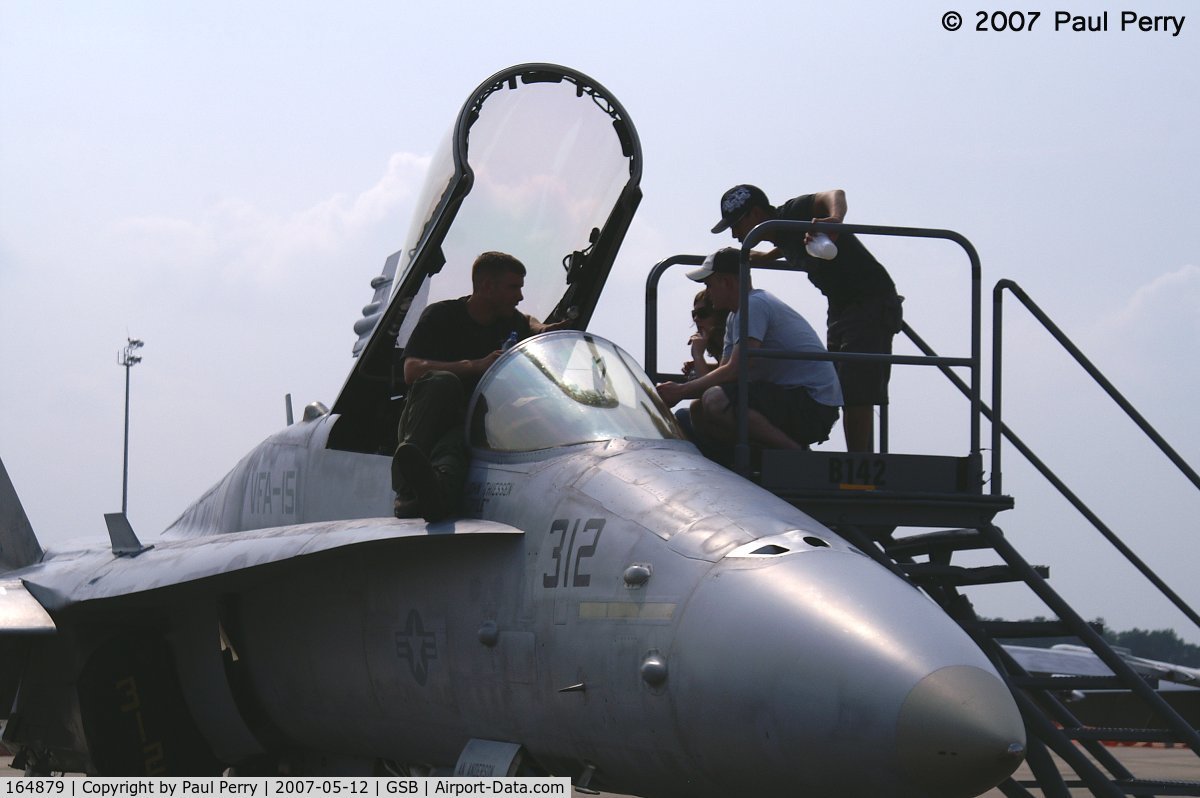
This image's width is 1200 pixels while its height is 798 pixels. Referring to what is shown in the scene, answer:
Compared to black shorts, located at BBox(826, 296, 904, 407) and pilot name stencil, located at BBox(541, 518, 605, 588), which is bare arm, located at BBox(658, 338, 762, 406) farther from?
pilot name stencil, located at BBox(541, 518, 605, 588)

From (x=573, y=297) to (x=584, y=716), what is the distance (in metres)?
3.89

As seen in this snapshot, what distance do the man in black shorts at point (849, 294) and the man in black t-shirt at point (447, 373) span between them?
4.22 feet

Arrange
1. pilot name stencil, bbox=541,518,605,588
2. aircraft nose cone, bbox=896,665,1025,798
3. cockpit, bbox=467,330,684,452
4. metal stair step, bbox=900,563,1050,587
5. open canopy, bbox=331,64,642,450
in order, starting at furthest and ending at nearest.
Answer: open canopy, bbox=331,64,642,450 < metal stair step, bbox=900,563,1050,587 < cockpit, bbox=467,330,684,452 < pilot name stencil, bbox=541,518,605,588 < aircraft nose cone, bbox=896,665,1025,798

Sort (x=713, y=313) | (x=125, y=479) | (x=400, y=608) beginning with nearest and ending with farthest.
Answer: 1. (x=400, y=608)
2. (x=713, y=313)
3. (x=125, y=479)

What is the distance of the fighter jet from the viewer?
4145 millimetres

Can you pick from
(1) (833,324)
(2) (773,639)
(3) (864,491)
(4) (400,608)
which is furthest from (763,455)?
(2) (773,639)

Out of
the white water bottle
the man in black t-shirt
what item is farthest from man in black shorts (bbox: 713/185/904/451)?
the man in black t-shirt

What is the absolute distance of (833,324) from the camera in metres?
7.59

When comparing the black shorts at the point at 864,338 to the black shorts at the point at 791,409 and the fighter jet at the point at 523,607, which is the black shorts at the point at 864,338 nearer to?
the black shorts at the point at 791,409

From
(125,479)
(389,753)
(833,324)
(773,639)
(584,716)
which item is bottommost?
(125,479)

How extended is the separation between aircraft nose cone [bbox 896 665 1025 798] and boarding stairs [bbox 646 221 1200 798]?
6.55 ft

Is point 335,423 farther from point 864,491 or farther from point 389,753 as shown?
point 864,491

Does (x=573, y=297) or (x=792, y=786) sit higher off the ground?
(x=573, y=297)
